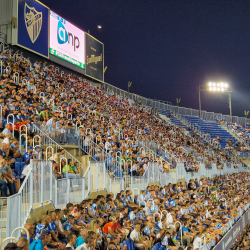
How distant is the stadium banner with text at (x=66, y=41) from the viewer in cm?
2513

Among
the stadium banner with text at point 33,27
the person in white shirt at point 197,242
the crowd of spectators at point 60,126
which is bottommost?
the person in white shirt at point 197,242

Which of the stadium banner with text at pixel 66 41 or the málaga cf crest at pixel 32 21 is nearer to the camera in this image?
the málaga cf crest at pixel 32 21

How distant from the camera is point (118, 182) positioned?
12477 mm

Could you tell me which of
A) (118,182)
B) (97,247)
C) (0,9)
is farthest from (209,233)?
(0,9)

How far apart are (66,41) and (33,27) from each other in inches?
172

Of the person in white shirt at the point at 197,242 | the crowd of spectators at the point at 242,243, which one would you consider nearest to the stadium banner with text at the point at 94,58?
the crowd of spectators at the point at 242,243

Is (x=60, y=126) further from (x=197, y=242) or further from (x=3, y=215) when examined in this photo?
(x=3, y=215)

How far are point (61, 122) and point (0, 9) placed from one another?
11.6 m

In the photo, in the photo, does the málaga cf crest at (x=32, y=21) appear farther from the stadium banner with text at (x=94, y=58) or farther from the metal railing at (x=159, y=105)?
the metal railing at (x=159, y=105)

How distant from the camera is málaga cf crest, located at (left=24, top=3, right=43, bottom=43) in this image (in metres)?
22.1

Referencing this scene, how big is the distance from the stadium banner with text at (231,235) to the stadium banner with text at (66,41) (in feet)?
55.7

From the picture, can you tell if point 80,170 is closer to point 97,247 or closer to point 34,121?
point 34,121

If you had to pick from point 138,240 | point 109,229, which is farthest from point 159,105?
point 109,229

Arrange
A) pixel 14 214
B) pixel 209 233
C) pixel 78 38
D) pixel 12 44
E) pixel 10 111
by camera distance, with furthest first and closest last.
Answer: pixel 78 38
pixel 12 44
pixel 209 233
pixel 10 111
pixel 14 214
